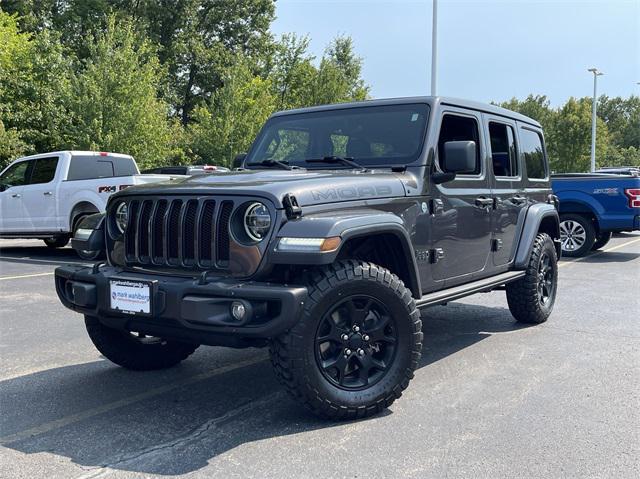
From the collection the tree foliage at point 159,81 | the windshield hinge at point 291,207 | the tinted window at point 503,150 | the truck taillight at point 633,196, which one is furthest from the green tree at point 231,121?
the windshield hinge at point 291,207

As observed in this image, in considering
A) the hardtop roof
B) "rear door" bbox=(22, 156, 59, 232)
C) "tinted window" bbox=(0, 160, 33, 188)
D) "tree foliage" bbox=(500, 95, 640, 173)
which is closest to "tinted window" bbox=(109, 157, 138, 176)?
"rear door" bbox=(22, 156, 59, 232)

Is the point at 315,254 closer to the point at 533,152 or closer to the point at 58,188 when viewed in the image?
the point at 533,152

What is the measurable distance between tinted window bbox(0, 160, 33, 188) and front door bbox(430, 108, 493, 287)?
32.1 feet

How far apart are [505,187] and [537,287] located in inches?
42.3

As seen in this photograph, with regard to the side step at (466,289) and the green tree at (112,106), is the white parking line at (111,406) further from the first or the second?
the green tree at (112,106)

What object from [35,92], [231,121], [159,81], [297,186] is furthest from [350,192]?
[159,81]

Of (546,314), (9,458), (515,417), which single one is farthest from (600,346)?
(9,458)

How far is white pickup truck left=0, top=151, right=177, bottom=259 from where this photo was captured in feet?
37.7

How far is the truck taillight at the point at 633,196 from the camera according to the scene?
11.8 meters

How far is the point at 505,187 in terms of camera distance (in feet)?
18.3

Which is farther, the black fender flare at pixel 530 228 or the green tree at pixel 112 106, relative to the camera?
the green tree at pixel 112 106

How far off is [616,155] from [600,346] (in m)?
56.7

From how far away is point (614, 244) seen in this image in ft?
49.2

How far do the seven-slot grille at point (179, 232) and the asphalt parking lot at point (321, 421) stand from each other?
93 cm
